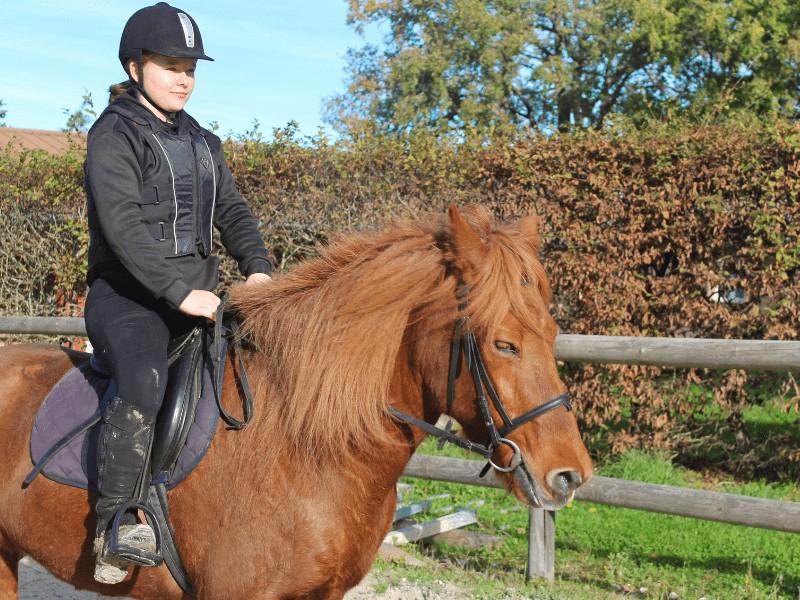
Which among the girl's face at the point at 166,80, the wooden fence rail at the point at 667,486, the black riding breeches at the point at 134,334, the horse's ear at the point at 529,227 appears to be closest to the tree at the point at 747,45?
the wooden fence rail at the point at 667,486

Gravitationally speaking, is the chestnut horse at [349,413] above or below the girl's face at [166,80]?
below

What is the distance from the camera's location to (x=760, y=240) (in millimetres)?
5383

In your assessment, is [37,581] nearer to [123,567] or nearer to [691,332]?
[123,567]

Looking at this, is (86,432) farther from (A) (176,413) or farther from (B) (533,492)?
(B) (533,492)

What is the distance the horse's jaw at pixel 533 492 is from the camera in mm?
2066

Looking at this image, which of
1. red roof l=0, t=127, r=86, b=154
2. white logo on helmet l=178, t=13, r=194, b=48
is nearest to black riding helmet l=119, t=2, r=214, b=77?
white logo on helmet l=178, t=13, r=194, b=48

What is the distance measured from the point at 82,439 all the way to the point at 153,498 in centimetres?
42

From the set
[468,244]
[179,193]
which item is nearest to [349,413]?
[468,244]

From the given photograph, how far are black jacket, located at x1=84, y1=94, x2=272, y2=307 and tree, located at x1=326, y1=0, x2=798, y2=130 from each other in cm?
1655

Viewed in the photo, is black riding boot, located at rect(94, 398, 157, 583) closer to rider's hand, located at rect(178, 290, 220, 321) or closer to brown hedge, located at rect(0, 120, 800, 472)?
rider's hand, located at rect(178, 290, 220, 321)

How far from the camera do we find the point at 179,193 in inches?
104

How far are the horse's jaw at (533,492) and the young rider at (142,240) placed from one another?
124cm

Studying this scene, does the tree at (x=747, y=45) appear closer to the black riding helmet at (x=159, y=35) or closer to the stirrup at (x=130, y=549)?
the black riding helmet at (x=159, y=35)

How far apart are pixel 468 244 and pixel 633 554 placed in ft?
11.9
